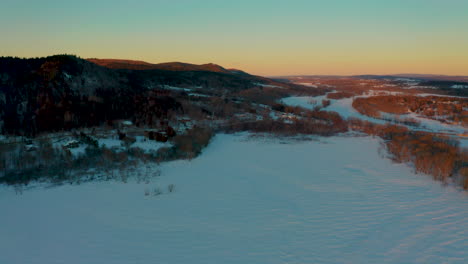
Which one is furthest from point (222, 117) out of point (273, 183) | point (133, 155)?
point (273, 183)

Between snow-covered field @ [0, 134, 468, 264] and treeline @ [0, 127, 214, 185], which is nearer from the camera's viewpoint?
snow-covered field @ [0, 134, 468, 264]

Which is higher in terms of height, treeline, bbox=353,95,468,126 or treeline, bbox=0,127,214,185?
treeline, bbox=353,95,468,126

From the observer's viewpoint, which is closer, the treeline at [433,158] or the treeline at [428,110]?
the treeline at [433,158]

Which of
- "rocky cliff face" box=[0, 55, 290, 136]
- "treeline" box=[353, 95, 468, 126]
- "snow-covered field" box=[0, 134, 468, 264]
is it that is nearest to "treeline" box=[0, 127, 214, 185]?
"snow-covered field" box=[0, 134, 468, 264]

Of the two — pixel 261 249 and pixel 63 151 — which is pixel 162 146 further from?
pixel 261 249

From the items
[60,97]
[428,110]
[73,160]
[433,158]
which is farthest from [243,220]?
[428,110]

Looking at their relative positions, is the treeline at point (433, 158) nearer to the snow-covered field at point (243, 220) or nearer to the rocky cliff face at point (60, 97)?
the snow-covered field at point (243, 220)

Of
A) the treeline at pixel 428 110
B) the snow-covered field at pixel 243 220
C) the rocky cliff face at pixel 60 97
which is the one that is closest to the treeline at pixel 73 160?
the snow-covered field at pixel 243 220

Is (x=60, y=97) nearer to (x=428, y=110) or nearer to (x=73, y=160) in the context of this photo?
(x=73, y=160)

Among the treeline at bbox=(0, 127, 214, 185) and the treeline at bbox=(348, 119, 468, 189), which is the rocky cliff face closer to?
the treeline at bbox=(0, 127, 214, 185)
